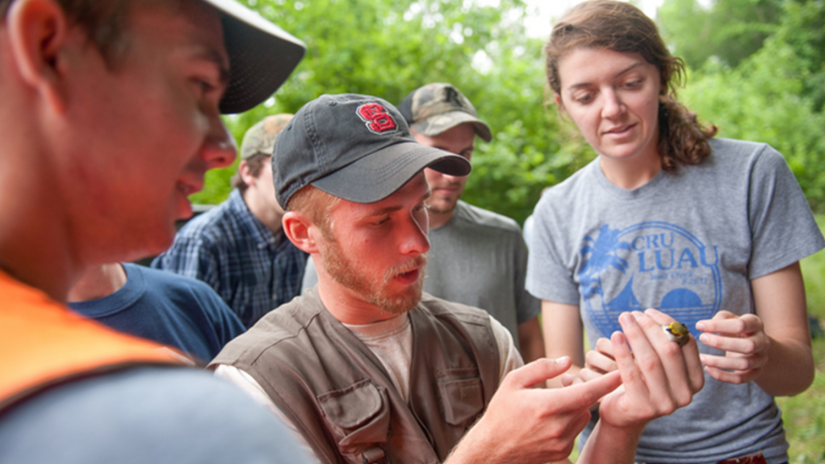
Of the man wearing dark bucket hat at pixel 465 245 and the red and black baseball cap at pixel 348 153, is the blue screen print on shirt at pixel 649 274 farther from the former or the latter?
the red and black baseball cap at pixel 348 153

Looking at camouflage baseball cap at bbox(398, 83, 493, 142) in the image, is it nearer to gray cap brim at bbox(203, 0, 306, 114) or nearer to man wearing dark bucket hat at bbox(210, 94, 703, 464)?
man wearing dark bucket hat at bbox(210, 94, 703, 464)

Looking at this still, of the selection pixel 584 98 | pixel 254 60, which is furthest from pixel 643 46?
Answer: pixel 254 60

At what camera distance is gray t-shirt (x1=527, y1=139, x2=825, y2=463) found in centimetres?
209

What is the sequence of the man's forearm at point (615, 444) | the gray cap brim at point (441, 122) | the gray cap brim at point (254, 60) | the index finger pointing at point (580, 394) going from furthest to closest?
the gray cap brim at point (441, 122) → the man's forearm at point (615, 444) → the index finger pointing at point (580, 394) → the gray cap brim at point (254, 60)

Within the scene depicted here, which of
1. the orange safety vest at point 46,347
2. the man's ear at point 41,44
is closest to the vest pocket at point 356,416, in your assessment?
the orange safety vest at point 46,347

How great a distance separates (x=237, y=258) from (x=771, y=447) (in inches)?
117

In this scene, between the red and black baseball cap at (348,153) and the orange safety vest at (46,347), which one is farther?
the red and black baseball cap at (348,153)

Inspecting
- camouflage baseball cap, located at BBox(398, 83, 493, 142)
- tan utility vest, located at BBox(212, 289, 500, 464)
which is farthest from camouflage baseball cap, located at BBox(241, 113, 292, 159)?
tan utility vest, located at BBox(212, 289, 500, 464)

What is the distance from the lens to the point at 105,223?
→ 2.49ft

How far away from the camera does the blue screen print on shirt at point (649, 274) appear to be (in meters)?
2.17

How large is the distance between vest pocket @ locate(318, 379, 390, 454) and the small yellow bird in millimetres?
915

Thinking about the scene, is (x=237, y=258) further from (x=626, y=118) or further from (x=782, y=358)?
(x=782, y=358)

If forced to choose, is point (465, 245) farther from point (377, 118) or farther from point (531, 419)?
point (531, 419)

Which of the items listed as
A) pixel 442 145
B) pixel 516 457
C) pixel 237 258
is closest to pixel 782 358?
pixel 516 457
